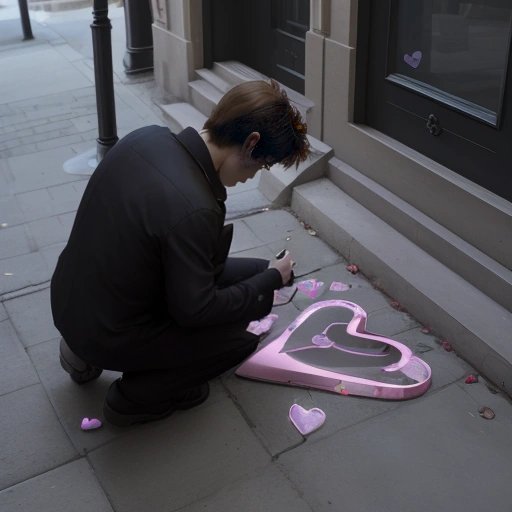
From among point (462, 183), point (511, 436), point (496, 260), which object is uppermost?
point (462, 183)

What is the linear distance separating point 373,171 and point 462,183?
803mm

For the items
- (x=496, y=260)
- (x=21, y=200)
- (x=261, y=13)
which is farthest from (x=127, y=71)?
(x=496, y=260)

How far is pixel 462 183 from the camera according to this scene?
3875 mm

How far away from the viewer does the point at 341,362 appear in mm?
3482

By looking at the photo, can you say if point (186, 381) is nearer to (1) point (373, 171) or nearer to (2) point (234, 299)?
(2) point (234, 299)

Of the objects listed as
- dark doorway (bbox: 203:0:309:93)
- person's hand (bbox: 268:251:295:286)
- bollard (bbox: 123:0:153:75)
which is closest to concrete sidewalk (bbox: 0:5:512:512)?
person's hand (bbox: 268:251:295:286)

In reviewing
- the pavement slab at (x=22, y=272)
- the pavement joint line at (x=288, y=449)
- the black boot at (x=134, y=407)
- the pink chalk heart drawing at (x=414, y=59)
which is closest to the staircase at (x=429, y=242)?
the pink chalk heart drawing at (x=414, y=59)

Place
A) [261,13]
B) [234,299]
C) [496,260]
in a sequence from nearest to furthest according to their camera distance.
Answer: [234,299]
[496,260]
[261,13]

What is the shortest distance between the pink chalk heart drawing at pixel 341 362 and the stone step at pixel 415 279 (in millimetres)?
253

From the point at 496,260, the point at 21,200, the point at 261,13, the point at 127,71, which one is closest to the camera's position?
the point at 496,260

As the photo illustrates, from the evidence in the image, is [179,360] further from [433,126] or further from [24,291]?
[433,126]

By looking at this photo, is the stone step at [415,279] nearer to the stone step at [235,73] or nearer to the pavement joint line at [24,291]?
the stone step at [235,73]

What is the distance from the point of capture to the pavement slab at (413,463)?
9.18 ft

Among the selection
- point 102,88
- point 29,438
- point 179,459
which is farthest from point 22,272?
point 179,459
